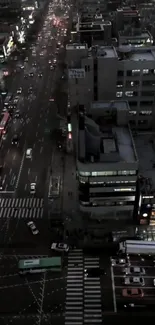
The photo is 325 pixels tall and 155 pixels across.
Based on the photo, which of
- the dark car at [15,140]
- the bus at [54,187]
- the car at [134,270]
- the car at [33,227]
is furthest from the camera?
the dark car at [15,140]

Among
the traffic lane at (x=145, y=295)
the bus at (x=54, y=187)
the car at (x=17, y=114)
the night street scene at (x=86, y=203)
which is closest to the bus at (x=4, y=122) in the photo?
the night street scene at (x=86, y=203)

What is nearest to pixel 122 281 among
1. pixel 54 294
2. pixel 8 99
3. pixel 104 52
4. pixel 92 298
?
pixel 92 298

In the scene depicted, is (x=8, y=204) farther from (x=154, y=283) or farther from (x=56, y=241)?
(x=154, y=283)

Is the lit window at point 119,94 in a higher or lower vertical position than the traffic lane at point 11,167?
higher

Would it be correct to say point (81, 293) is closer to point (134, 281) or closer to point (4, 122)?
point (134, 281)

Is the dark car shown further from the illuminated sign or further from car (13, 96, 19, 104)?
the illuminated sign

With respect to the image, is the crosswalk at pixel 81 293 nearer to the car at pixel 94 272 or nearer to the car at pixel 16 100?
the car at pixel 94 272

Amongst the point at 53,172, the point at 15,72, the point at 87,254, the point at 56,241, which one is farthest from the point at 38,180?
the point at 15,72

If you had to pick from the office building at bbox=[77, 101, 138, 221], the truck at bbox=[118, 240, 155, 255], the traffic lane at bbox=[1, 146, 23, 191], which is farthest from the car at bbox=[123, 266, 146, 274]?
the traffic lane at bbox=[1, 146, 23, 191]
